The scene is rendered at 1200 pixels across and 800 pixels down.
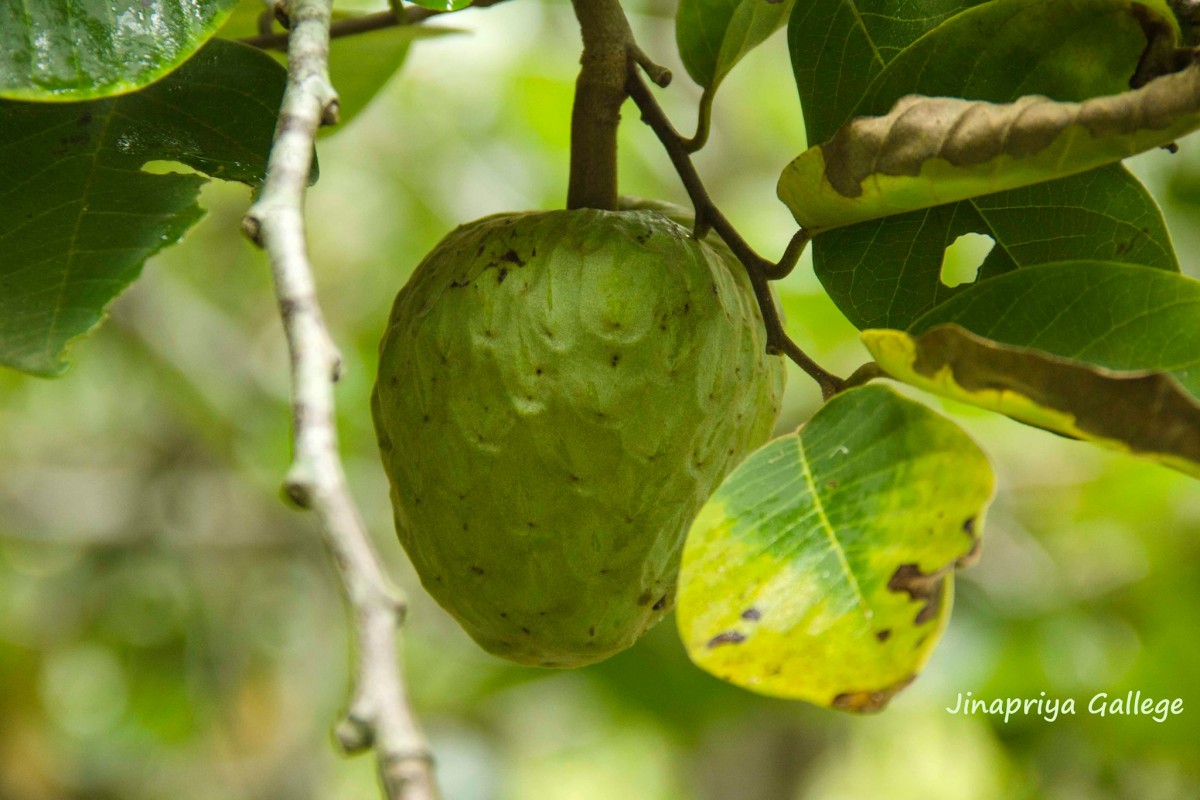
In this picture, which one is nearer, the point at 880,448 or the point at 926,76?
the point at 880,448

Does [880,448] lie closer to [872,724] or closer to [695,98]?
[695,98]

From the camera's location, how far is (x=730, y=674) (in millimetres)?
696

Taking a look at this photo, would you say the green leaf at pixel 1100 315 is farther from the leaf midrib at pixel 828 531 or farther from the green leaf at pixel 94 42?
the green leaf at pixel 94 42

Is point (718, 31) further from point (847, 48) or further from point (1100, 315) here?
point (1100, 315)

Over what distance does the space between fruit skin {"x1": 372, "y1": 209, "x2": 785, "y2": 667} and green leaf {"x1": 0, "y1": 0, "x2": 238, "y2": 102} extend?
0.94 feet

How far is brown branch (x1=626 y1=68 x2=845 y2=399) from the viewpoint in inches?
37.7

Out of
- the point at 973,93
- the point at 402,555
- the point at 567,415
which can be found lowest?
the point at 402,555

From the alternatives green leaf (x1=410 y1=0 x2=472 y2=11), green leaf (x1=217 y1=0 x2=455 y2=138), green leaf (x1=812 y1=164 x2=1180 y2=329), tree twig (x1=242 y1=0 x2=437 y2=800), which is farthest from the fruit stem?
green leaf (x1=217 y1=0 x2=455 y2=138)

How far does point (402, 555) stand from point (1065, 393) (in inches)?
126

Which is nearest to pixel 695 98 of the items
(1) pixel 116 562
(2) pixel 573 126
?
(1) pixel 116 562

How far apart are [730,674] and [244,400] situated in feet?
8.50

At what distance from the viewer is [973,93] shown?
0.89 metres

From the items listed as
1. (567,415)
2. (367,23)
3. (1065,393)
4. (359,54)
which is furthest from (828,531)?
(359,54)

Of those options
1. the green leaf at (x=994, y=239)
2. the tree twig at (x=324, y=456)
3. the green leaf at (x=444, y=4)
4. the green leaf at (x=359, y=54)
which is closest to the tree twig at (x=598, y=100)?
the green leaf at (x=444, y=4)
